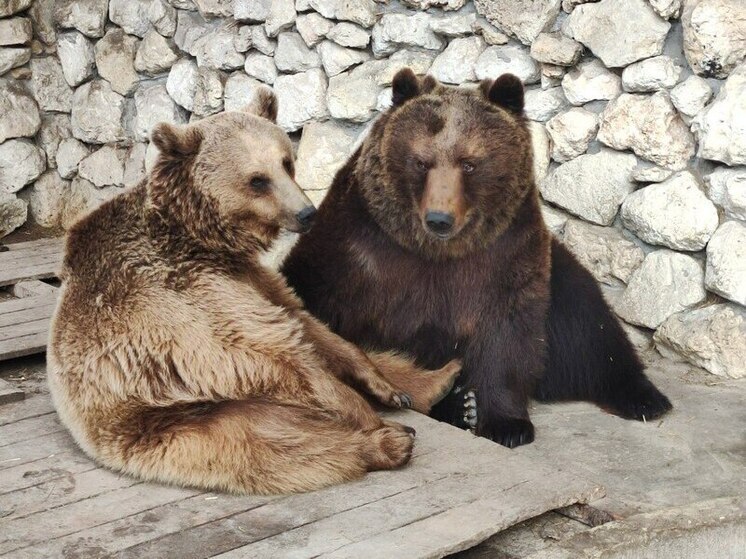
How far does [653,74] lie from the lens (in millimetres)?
5301

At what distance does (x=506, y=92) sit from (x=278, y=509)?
2.04 meters

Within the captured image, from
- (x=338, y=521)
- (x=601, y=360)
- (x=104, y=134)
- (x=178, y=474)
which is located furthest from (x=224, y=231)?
(x=104, y=134)

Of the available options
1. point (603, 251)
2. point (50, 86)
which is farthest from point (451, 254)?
point (50, 86)

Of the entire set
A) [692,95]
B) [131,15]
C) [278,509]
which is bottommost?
[278,509]

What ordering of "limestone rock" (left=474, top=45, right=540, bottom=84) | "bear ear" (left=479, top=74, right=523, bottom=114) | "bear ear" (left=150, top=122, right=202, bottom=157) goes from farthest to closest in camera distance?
"limestone rock" (left=474, top=45, right=540, bottom=84)
"bear ear" (left=479, top=74, right=523, bottom=114)
"bear ear" (left=150, top=122, right=202, bottom=157)

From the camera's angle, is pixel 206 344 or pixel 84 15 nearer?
pixel 206 344

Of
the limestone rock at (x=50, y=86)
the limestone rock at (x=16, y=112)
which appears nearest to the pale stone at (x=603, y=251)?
the limestone rock at (x=50, y=86)

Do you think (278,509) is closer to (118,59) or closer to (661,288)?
(661,288)

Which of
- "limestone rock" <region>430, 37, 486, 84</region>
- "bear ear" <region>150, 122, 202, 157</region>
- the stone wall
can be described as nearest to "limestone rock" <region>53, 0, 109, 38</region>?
the stone wall

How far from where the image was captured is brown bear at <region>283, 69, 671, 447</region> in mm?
4539

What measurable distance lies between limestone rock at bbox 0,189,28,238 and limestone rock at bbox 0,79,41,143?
16.3 inches

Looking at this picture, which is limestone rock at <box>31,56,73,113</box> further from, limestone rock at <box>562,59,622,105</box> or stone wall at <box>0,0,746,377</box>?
limestone rock at <box>562,59,622,105</box>

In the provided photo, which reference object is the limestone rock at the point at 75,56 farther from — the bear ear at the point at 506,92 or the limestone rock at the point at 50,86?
the bear ear at the point at 506,92

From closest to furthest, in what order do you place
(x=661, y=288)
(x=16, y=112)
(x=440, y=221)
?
(x=440, y=221) < (x=661, y=288) < (x=16, y=112)
